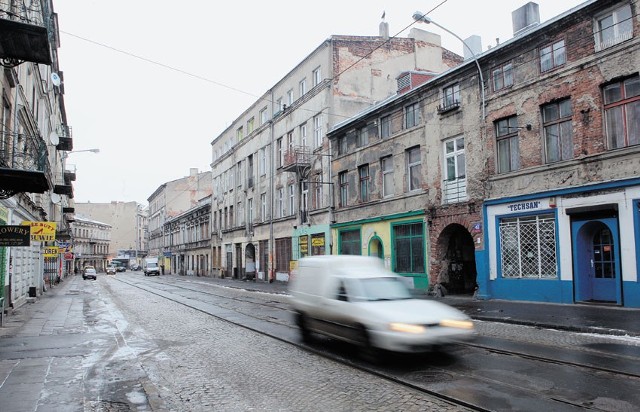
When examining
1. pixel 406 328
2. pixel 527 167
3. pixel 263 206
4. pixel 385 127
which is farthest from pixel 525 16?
pixel 263 206

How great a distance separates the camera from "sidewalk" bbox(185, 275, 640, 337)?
11.9m

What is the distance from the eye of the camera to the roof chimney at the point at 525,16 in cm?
2106

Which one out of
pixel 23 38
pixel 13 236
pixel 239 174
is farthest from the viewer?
pixel 239 174

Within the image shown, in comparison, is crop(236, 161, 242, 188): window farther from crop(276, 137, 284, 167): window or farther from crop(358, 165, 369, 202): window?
crop(358, 165, 369, 202): window

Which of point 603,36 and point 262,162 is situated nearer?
point 603,36

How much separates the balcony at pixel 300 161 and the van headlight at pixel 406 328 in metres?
26.3

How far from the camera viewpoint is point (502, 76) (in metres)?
19.6

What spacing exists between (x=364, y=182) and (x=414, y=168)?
441 cm

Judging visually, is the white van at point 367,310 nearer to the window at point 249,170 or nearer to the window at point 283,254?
the window at point 283,254

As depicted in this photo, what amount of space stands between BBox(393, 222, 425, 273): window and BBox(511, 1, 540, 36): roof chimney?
9.57 m

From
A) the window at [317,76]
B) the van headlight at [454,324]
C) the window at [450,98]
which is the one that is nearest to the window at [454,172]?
the window at [450,98]

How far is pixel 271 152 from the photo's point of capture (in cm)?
4184

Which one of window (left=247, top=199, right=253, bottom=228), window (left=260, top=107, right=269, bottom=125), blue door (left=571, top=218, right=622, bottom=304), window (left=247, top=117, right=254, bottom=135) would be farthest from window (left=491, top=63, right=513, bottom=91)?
window (left=247, top=117, right=254, bottom=135)

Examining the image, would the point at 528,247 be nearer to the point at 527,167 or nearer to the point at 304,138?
the point at 527,167
